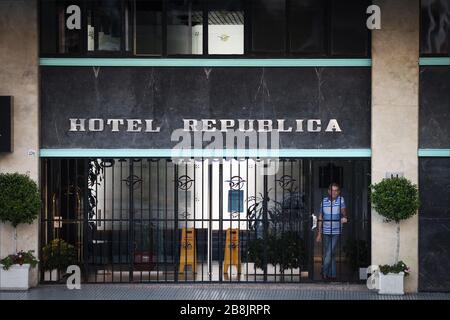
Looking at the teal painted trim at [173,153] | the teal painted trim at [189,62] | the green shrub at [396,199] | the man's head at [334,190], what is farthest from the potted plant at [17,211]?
the green shrub at [396,199]

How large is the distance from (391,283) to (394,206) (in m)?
1.42

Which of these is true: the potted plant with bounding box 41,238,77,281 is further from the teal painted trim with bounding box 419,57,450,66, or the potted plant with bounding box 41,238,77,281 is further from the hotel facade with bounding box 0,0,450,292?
the teal painted trim with bounding box 419,57,450,66

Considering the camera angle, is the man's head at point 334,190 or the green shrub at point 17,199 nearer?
the green shrub at point 17,199

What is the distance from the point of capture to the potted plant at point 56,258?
20.4 metres

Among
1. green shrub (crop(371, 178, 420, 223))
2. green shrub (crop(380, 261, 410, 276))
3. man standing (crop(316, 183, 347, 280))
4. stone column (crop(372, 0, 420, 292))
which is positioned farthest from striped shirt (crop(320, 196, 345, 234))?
green shrub (crop(380, 261, 410, 276))

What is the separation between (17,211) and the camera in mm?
19516

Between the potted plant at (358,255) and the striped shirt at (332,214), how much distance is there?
352 mm

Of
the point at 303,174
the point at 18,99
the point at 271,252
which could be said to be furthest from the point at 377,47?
the point at 18,99

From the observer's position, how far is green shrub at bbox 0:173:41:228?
1955 cm

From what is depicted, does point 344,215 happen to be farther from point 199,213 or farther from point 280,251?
point 199,213

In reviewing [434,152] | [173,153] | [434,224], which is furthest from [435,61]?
[173,153]

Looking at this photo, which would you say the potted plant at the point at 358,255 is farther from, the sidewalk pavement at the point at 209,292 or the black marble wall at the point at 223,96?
the black marble wall at the point at 223,96

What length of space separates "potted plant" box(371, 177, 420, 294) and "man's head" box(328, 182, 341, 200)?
0.88 metres
